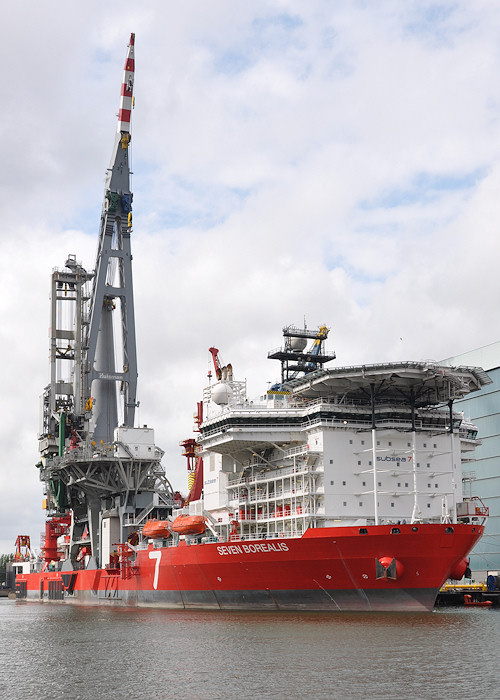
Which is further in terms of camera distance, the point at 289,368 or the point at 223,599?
the point at 289,368

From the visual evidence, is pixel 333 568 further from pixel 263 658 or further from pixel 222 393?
pixel 222 393

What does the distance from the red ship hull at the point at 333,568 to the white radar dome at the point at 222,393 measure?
8.39 metres

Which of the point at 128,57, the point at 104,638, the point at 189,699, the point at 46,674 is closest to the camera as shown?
the point at 189,699

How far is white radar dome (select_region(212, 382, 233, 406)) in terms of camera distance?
1877 inches

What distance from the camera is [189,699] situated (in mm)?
20047

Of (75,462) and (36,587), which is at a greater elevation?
(75,462)

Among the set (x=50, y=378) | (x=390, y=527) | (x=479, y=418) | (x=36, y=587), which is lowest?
(x=36, y=587)

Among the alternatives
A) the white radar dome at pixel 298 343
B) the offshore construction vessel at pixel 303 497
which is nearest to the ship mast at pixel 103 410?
the offshore construction vessel at pixel 303 497

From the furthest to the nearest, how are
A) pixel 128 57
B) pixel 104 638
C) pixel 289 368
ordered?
pixel 128 57 < pixel 289 368 < pixel 104 638

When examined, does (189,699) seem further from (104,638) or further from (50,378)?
(50,378)

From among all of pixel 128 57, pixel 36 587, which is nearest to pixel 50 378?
pixel 36 587

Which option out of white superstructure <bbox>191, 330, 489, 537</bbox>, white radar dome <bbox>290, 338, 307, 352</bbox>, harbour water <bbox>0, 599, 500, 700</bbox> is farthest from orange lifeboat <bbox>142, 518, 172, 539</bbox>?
white radar dome <bbox>290, 338, 307, 352</bbox>

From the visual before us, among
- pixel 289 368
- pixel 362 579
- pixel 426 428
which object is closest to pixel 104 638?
pixel 362 579

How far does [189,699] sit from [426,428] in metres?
23.8
